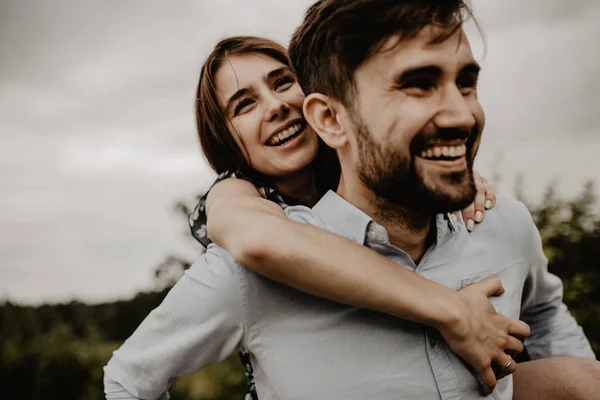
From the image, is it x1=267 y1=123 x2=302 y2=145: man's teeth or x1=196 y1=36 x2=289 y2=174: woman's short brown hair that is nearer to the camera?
x1=267 y1=123 x2=302 y2=145: man's teeth

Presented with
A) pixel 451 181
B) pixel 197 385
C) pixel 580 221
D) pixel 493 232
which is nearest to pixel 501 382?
pixel 493 232

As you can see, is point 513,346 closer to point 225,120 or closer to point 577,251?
point 225,120

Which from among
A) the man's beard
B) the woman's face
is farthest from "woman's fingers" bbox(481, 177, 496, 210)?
the woman's face

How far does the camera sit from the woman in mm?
1650

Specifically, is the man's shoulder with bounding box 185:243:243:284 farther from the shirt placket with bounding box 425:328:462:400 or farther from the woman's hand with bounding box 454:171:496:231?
the woman's hand with bounding box 454:171:496:231

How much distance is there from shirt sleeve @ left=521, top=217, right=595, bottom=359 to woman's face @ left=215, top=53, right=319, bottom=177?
1.09m

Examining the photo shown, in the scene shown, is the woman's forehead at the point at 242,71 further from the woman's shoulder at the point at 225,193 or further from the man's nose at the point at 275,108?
the woman's shoulder at the point at 225,193

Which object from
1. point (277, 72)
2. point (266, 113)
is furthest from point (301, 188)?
point (277, 72)

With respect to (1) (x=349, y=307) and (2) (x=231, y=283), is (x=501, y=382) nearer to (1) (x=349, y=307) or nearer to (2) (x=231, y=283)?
(1) (x=349, y=307)

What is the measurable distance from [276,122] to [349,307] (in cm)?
104

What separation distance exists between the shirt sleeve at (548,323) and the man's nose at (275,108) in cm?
124

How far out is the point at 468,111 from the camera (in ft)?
5.88

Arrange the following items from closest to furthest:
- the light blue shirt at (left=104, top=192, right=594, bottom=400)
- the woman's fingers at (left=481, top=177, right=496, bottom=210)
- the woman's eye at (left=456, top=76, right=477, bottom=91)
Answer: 1. the light blue shirt at (left=104, top=192, right=594, bottom=400)
2. the woman's eye at (left=456, top=76, right=477, bottom=91)
3. the woman's fingers at (left=481, top=177, right=496, bottom=210)

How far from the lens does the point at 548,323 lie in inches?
95.5
